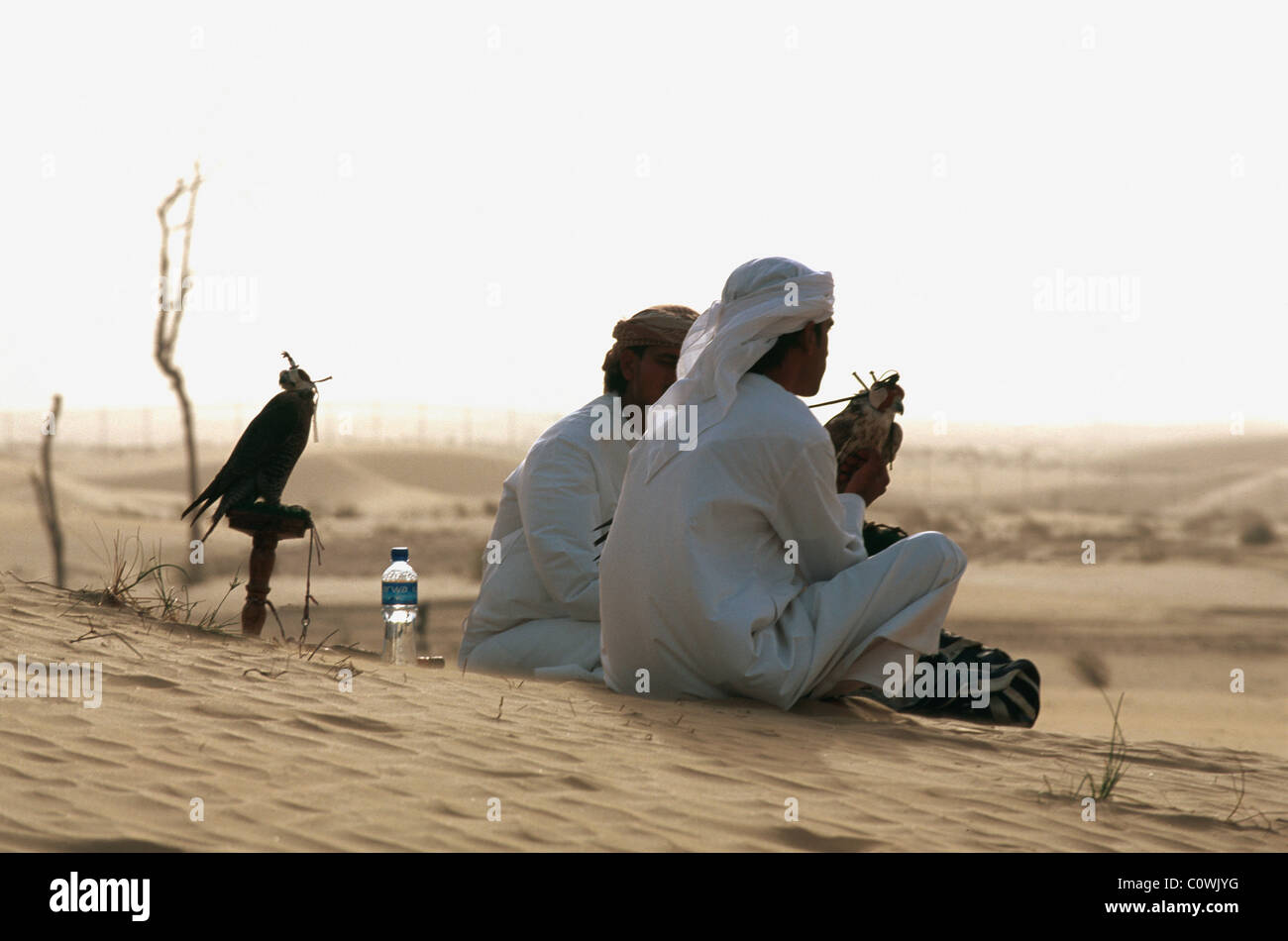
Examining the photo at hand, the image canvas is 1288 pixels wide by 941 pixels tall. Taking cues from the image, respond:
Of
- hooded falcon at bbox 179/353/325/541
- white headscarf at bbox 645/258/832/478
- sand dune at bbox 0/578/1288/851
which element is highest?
white headscarf at bbox 645/258/832/478

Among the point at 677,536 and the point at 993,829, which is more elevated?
the point at 677,536

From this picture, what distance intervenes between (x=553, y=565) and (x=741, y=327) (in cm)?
170

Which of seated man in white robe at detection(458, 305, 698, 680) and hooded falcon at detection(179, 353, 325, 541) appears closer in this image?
seated man in white robe at detection(458, 305, 698, 680)

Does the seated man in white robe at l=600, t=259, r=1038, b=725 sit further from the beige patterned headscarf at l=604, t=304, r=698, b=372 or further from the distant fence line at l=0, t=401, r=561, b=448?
the distant fence line at l=0, t=401, r=561, b=448

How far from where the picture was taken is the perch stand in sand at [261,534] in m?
7.39

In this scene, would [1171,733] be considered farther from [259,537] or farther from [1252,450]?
[1252,450]

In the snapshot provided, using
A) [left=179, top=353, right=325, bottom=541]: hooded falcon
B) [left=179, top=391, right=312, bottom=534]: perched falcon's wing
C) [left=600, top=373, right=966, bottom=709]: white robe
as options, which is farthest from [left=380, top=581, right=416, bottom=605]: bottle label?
[left=600, top=373, right=966, bottom=709]: white robe

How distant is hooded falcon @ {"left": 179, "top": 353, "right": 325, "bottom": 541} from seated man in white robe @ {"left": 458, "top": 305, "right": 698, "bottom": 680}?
110 centimetres

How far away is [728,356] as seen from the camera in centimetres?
574

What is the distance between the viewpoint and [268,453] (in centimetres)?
745

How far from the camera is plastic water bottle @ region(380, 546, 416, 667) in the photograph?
288 inches
